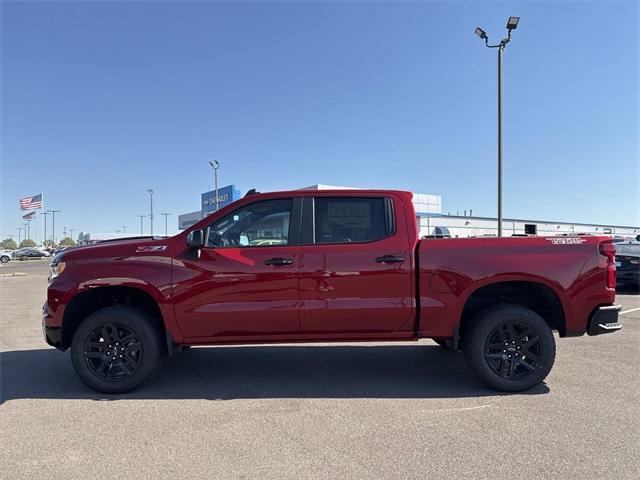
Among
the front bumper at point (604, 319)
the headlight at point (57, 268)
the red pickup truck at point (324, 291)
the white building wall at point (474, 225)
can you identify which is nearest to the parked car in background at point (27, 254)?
the white building wall at point (474, 225)

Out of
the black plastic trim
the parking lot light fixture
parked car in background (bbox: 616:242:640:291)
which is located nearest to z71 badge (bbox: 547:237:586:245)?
the black plastic trim

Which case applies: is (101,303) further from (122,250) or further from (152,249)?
(152,249)

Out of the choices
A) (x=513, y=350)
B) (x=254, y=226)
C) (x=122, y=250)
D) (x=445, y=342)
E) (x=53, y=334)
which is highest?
(x=254, y=226)

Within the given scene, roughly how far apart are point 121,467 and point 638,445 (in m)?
3.66

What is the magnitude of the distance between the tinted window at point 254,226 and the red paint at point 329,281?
4.2 inches

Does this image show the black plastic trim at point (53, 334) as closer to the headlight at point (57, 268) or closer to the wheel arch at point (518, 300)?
the headlight at point (57, 268)

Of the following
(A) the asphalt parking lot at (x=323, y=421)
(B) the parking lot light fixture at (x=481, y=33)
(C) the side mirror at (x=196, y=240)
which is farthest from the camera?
(B) the parking lot light fixture at (x=481, y=33)

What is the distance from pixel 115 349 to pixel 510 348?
12.9ft

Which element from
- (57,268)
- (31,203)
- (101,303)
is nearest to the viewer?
(57,268)

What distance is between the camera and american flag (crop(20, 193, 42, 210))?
57750 mm

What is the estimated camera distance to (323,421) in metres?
3.87

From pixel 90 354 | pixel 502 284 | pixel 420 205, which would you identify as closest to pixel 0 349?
pixel 90 354

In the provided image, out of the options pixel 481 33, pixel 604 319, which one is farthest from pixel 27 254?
pixel 604 319

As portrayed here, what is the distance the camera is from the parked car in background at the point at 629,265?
12.8m
